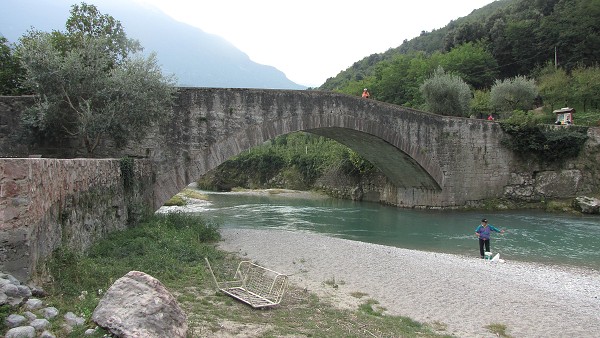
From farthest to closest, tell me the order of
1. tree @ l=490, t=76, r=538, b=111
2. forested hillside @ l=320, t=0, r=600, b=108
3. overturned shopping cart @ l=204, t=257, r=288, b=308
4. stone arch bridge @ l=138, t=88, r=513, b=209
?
forested hillside @ l=320, t=0, r=600, b=108
tree @ l=490, t=76, r=538, b=111
stone arch bridge @ l=138, t=88, r=513, b=209
overturned shopping cart @ l=204, t=257, r=288, b=308

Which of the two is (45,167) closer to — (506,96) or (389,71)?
(506,96)

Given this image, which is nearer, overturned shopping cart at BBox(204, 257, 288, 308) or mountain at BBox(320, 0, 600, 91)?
overturned shopping cart at BBox(204, 257, 288, 308)

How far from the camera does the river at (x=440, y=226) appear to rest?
14883 mm

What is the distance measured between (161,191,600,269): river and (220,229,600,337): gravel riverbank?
278 centimetres

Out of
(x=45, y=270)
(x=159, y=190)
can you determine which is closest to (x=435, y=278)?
(x=45, y=270)

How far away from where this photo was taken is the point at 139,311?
4188 mm

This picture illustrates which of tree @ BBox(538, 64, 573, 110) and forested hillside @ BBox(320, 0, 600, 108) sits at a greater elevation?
forested hillside @ BBox(320, 0, 600, 108)

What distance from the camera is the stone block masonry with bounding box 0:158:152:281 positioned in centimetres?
480

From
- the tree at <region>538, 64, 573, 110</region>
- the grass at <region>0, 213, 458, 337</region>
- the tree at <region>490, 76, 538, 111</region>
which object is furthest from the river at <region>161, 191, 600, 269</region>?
the tree at <region>538, 64, 573, 110</region>

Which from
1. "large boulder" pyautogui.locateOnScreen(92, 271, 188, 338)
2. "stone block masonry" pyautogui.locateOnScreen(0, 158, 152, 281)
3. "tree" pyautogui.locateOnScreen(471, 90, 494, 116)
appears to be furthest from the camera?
"tree" pyautogui.locateOnScreen(471, 90, 494, 116)

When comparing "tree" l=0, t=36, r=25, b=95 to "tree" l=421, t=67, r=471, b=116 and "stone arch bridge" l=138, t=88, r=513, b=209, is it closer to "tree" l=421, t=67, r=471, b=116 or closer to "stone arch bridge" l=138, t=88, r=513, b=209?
"stone arch bridge" l=138, t=88, r=513, b=209

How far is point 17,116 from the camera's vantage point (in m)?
13.8

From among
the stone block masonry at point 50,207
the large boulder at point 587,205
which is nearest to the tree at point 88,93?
the stone block masonry at point 50,207

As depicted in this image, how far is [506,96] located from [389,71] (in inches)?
Result: 619
